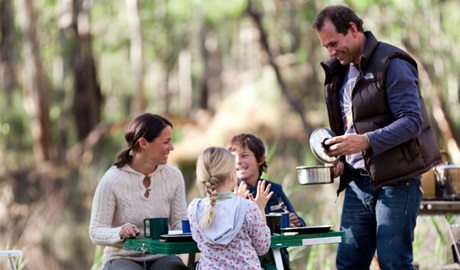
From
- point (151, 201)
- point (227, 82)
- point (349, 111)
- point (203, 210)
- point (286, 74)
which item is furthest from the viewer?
point (227, 82)

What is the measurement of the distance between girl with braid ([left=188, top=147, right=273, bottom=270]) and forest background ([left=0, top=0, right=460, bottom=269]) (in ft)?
15.5

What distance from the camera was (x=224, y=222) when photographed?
13.4 ft

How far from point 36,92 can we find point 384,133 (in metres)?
15.9

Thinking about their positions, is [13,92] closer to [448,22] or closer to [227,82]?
[227,82]

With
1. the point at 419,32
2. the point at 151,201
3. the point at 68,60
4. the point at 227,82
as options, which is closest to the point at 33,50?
the point at 68,60

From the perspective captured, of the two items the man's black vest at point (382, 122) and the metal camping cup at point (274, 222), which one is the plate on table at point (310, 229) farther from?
the man's black vest at point (382, 122)

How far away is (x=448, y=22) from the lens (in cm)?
1870

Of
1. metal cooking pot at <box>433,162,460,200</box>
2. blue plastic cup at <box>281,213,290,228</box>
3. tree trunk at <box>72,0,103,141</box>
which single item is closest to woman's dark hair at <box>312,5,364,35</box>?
blue plastic cup at <box>281,213,290,228</box>

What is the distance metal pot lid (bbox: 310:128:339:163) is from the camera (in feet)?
14.7

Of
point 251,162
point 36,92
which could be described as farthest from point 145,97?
point 251,162

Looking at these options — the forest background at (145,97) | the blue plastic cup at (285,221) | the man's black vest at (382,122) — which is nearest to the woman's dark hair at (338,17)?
the man's black vest at (382,122)

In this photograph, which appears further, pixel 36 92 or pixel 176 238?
pixel 36 92

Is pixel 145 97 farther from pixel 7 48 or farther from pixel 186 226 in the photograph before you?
pixel 186 226

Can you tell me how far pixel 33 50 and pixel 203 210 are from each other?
15604 mm
